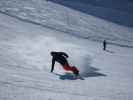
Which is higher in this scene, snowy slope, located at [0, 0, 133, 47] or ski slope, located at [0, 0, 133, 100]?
snowy slope, located at [0, 0, 133, 47]

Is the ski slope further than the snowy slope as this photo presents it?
No

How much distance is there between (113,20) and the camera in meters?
43.2

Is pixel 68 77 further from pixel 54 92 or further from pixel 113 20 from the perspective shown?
pixel 113 20

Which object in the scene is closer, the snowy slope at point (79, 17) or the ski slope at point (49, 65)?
the ski slope at point (49, 65)

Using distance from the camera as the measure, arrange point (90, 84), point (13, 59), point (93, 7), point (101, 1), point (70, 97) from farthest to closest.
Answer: point (101, 1) → point (93, 7) → point (13, 59) → point (90, 84) → point (70, 97)

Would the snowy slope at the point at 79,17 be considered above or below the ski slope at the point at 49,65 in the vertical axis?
above

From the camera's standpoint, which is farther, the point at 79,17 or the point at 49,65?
the point at 79,17

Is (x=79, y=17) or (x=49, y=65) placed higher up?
(x=79, y=17)

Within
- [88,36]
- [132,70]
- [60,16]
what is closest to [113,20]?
[60,16]

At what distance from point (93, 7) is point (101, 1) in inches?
207

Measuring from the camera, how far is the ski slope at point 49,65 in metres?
11.4

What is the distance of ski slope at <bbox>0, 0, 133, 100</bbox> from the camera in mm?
11352

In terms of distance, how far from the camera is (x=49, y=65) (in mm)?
17078

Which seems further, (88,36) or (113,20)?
(113,20)
